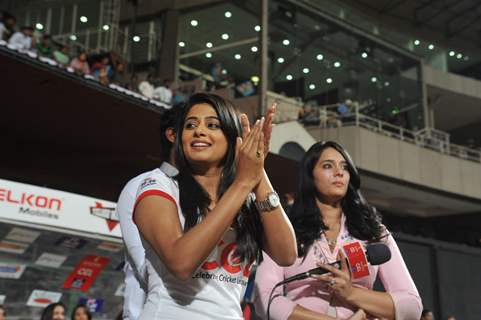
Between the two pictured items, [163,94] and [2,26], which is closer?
[2,26]

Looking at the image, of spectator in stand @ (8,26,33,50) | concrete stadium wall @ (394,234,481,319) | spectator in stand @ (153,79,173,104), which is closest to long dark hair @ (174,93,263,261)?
concrete stadium wall @ (394,234,481,319)

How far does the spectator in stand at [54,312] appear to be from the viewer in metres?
5.34

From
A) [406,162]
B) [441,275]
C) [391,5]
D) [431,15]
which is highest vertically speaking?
[391,5]

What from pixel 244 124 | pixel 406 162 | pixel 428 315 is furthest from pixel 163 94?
pixel 244 124

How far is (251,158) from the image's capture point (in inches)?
56.5

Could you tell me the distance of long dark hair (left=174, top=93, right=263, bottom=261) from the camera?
1515 millimetres

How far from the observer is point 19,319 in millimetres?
5676

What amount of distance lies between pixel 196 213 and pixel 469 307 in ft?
17.0

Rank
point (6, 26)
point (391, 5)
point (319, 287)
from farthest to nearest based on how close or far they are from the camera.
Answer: point (391, 5), point (6, 26), point (319, 287)

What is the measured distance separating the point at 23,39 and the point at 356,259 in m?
8.95

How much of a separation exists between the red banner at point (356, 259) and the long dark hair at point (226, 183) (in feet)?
1.73

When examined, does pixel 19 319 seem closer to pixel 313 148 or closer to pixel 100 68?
pixel 313 148

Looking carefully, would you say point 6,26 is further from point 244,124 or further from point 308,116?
point 308,116

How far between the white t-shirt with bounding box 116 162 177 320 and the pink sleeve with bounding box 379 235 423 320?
0.93 meters
